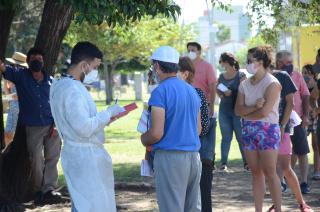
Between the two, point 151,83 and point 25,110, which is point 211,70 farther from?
point 151,83

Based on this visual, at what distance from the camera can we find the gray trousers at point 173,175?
20.1ft

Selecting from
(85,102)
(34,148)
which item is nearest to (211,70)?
(34,148)

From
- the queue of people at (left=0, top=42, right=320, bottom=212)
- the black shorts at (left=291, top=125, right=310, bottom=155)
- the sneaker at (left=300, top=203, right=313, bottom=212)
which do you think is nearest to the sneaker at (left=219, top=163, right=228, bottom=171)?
the queue of people at (left=0, top=42, right=320, bottom=212)

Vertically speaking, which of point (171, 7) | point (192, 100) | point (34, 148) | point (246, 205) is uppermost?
point (171, 7)

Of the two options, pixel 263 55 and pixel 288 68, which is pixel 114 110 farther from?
pixel 288 68

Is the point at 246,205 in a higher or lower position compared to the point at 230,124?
lower

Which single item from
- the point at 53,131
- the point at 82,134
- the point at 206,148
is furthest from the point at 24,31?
the point at 82,134

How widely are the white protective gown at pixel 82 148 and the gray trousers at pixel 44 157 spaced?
A: 3.51 m

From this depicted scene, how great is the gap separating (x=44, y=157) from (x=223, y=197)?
2.34 meters

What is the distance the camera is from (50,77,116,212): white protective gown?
586cm

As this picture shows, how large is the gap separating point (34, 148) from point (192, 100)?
3.80 metres

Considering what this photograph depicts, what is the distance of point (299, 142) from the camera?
10.4 m

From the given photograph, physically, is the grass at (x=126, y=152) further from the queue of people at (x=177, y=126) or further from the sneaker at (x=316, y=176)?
the sneaker at (x=316, y=176)

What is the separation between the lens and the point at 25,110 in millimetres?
9453
